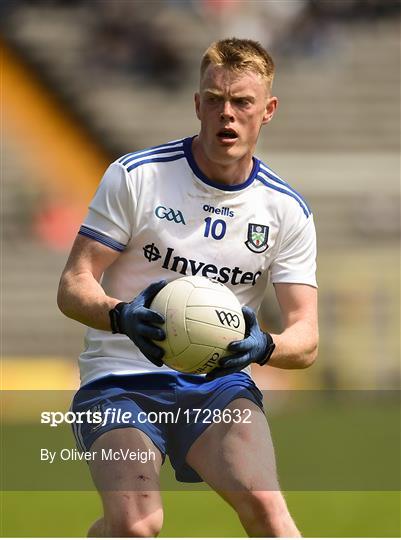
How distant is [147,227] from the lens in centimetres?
581

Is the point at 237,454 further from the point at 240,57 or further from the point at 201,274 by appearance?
the point at 240,57

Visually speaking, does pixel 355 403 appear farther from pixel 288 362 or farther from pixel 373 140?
pixel 288 362

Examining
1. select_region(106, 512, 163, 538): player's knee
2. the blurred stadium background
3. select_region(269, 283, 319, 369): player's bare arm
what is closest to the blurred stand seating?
the blurred stadium background

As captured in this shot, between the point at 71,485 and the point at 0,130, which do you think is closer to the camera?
the point at 71,485

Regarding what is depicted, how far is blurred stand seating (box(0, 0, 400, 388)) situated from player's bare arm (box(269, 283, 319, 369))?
46.3 feet

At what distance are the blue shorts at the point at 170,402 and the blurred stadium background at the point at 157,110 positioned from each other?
14.0 metres

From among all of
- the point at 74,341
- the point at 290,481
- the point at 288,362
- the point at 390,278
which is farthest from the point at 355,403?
the point at 288,362

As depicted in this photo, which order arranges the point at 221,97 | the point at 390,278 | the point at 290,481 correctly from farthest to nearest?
the point at 390,278
the point at 290,481
the point at 221,97

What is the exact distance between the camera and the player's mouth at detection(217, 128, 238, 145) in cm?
573

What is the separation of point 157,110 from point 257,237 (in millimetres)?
15338

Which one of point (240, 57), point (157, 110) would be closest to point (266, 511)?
point (240, 57)

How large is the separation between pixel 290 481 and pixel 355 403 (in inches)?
279

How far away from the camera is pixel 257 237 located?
596 cm

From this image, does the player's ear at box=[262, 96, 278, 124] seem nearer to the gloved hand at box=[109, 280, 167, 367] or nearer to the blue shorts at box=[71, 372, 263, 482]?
the gloved hand at box=[109, 280, 167, 367]
